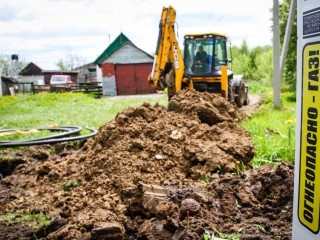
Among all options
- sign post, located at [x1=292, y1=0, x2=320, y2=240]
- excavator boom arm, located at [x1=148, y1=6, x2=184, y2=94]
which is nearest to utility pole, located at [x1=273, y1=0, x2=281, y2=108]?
excavator boom arm, located at [x1=148, y1=6, x2=184, y2=94]

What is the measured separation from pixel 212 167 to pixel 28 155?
4.19m

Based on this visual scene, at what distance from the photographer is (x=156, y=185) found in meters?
3.93

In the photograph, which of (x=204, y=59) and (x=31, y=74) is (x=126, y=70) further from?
(x=31, y=74)

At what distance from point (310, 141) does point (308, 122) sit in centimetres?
7

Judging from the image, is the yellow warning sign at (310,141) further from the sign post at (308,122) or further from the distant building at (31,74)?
the distant building at (31,74)

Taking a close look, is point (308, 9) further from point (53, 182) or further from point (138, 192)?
point (53, 182)

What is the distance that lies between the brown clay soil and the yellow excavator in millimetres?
3164

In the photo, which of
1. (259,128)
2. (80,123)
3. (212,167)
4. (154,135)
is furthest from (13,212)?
(80,123)

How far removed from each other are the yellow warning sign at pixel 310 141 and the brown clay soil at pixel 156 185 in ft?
Result: 4.66

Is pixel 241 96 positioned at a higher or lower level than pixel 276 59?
lower

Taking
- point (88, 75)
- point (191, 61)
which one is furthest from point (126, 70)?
point (88, 75)

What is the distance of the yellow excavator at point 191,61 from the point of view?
9914 millimetres

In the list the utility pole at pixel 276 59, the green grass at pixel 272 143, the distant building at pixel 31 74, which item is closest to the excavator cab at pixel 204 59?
the utility pole at pixel 276 59

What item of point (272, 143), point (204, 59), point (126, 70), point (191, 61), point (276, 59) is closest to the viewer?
point (272, 143)
